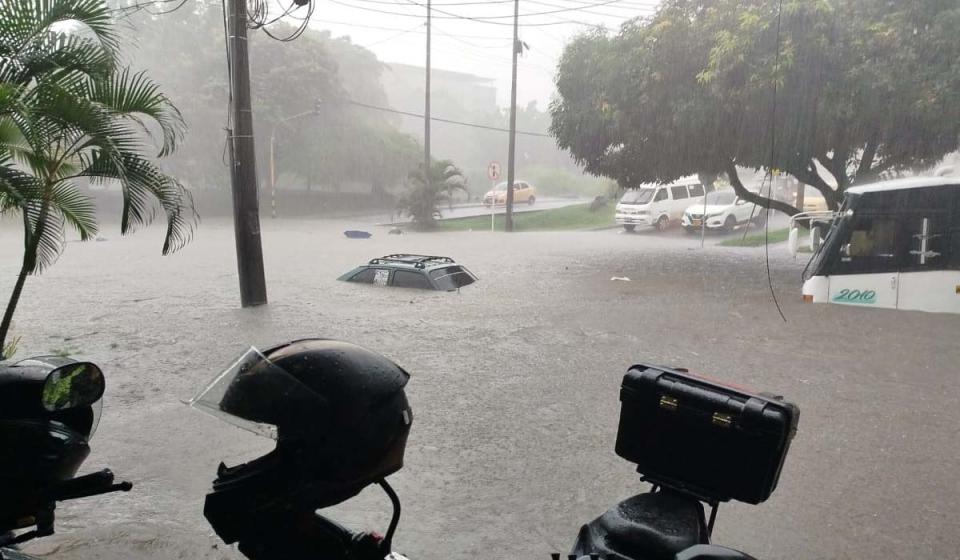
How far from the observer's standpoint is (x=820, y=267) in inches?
466

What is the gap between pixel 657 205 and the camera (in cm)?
2955

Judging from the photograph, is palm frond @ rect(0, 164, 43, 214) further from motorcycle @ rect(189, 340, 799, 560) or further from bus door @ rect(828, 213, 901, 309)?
bus door @ rect(828, 213, 901, 309)

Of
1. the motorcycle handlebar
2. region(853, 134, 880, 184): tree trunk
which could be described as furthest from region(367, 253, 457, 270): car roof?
the motorcycle handlebar

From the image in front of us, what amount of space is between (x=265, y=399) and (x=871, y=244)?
1178 centimetres

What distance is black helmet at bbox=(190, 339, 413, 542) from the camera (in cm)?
178

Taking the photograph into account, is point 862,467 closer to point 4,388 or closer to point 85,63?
point 4,388

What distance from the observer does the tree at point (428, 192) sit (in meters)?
29.8

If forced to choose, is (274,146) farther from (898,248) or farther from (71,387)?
(71,387)

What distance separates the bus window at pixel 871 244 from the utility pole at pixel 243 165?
9017mm

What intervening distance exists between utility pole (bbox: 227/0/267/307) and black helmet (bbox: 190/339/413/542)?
32.1 feet

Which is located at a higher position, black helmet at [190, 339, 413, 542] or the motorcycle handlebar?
black helmet at [190, 339, 413, 542]

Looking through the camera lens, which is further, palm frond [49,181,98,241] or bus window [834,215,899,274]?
bus window [834,215,899,274]

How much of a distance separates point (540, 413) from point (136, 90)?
172 inches

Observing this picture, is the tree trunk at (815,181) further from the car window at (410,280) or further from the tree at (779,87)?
the car window at (410,280)
